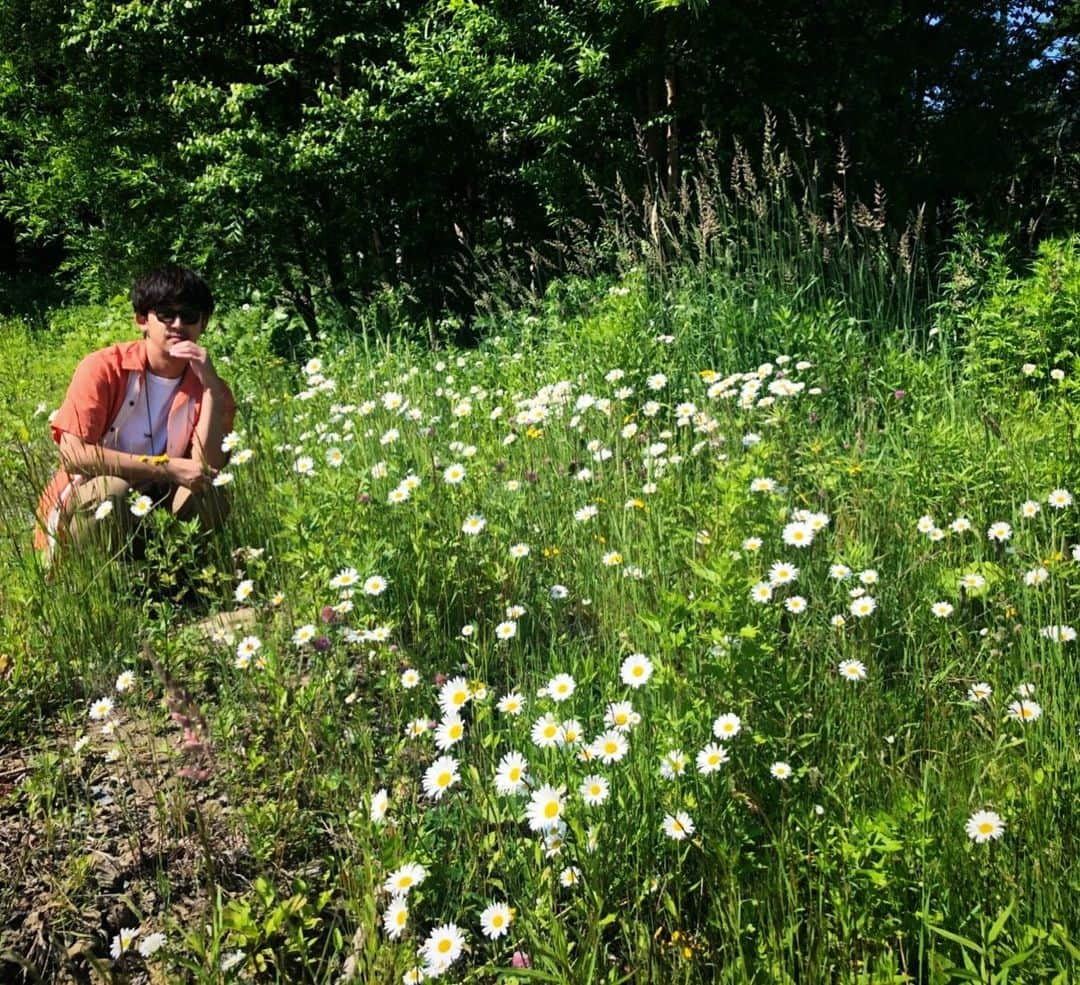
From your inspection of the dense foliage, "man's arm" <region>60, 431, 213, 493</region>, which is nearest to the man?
"man's arm" <region>60, 431, 213, 493</region>

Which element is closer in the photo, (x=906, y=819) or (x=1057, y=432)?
(x=906, y=819)

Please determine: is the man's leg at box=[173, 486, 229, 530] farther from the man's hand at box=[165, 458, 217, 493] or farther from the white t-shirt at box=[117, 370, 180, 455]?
A: the white t-shirt at box=[117, 370, 180, 455]

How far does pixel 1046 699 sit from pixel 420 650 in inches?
60.1

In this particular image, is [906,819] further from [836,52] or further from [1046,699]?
[836,52]

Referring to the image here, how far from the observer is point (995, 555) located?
2570 mm

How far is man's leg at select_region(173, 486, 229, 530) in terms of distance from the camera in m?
3.24

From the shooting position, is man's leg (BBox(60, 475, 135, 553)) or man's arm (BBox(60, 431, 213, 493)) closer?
man's leg (BBox(60, 475, 135, 553))

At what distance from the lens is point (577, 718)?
195 cm

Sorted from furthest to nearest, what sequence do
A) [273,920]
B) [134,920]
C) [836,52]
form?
[836,52], [134,920], [273,920]

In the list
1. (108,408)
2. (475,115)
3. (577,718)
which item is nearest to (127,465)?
(108,408)

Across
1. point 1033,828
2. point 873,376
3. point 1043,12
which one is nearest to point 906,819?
point 1033,828

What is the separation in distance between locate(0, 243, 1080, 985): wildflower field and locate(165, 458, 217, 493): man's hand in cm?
11

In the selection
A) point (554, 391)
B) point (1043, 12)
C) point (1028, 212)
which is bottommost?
point (1028, 212)

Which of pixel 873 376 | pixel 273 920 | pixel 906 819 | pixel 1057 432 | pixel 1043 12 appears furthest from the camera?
pixel 1043 12
